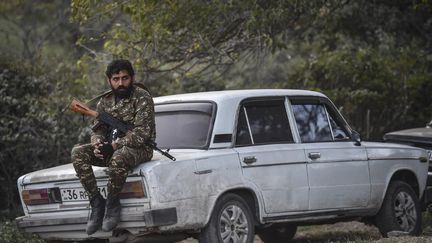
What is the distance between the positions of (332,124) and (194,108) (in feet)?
6.07

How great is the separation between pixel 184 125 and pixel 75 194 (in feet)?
4.09

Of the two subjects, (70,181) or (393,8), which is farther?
(393,8)

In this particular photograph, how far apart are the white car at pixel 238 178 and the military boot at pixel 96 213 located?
0.14 m

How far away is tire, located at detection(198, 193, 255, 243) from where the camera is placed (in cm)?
771

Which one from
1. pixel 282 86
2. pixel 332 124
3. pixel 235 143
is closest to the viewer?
pixel 235 143

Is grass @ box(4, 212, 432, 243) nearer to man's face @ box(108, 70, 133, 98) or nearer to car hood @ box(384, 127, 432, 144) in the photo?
car hood @ box(384, 127, 432, 144)

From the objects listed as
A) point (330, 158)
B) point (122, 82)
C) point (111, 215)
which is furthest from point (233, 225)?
point (122, 82)

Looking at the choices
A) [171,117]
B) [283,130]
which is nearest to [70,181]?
[171,117]

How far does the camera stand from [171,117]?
8461 mm

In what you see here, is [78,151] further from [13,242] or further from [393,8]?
[393,8]

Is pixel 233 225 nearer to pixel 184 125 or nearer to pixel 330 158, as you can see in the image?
pixel 184 125

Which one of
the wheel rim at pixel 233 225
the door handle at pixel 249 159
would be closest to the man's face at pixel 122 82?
the door handle at pixel 249 159

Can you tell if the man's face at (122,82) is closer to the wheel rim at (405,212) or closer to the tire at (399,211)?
the tire at (399,211)

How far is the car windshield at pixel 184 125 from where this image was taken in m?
8.08
